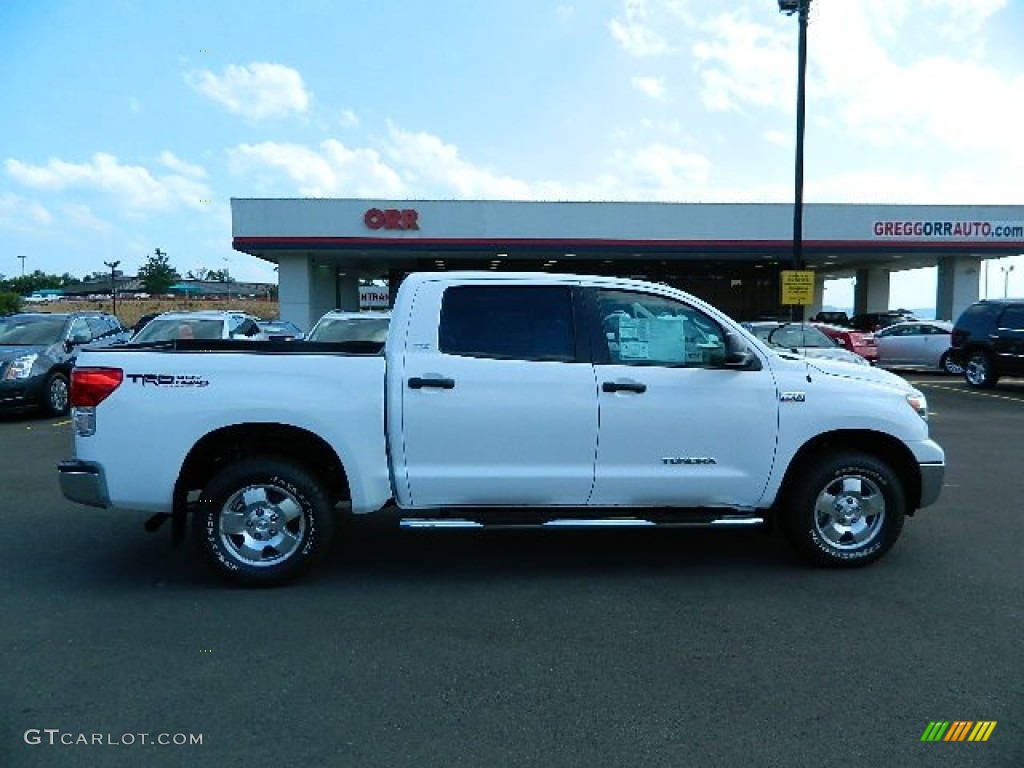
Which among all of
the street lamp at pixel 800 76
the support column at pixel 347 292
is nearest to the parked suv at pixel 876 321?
the street lamp at pixel 800 76

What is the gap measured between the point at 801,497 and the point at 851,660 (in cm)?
133

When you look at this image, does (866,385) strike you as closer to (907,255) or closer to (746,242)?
(746,242)

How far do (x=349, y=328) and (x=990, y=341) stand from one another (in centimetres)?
1293

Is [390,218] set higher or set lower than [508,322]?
higher

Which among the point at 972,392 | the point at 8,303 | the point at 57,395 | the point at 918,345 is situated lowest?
the point at 972,392

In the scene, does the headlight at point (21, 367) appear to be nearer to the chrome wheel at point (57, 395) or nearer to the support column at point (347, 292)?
the chrome wheel at point (57, 395)

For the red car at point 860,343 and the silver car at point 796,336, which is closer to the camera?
the silver car at point 796,336

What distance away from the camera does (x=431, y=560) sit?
5164 millimetres

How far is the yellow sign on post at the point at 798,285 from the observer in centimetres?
1700

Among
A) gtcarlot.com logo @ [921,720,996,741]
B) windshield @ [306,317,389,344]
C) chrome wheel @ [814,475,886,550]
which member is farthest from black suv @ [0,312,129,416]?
gtcarlot.com logo @ [921,720,996,741]

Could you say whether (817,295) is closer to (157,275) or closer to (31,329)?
(31,329)

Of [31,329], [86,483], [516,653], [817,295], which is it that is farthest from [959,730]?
[817,295]

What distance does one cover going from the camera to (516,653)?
3746 millimetres

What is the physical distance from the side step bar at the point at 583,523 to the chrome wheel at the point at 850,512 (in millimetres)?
490
